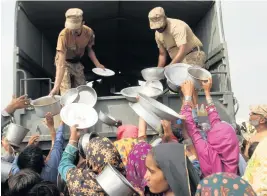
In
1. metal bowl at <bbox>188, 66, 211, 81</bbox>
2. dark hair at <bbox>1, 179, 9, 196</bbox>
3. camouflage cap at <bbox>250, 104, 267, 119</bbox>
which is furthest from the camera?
metal bowl at <bbox>188, 66, 211, 81</bbox>

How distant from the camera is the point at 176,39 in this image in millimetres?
4918

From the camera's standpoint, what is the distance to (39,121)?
14.2 feet

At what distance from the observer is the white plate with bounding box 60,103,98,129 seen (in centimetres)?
359

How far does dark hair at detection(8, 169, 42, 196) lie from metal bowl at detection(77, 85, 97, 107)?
198 cm

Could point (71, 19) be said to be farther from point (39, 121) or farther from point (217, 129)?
point (217, 129)

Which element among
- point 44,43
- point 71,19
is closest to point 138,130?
point 71,19

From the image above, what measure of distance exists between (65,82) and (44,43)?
1939 millimetres

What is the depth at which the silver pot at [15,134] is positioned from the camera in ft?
13.0

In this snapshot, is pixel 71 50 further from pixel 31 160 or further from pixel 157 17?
pixel 31 160

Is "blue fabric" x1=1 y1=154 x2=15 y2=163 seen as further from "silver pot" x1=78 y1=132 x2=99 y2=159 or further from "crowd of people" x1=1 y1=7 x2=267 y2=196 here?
"silver pot" x1=78 y1=132 x2=99 y2=159

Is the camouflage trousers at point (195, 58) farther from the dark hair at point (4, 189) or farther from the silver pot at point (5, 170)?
the dark hair at point (4, 189)

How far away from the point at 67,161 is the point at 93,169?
12.8 inches

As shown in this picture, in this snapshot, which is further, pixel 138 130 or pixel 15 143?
pixel 15 143

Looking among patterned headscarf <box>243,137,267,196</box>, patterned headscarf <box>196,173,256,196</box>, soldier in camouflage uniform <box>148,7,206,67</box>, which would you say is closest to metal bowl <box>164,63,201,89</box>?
soldier in camouflage uniform <box>148,7,206,67</box>
